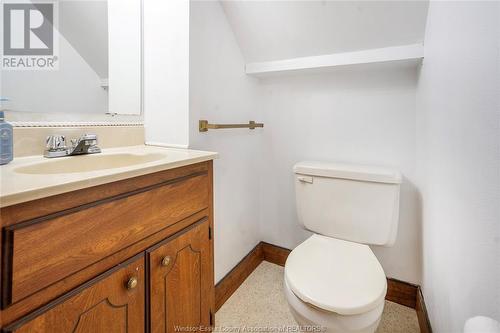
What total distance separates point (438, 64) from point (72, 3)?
4.90 feet

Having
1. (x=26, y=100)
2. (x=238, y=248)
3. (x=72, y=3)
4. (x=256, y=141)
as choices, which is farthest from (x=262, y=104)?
(x=26, y=100)

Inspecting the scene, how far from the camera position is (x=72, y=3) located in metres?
1.08

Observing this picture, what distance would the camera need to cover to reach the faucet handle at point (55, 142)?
927 mm

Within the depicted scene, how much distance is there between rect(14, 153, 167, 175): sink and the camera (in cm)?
81

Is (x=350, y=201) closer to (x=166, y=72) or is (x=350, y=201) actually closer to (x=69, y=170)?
(x=166, y=72)

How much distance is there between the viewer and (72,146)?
1.00 meters

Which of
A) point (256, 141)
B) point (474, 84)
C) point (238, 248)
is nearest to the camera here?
point (474, 84)

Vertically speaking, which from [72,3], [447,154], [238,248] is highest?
[72,3]

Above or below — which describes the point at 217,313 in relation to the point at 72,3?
below

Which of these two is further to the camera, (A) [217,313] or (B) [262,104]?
(B) [262,104]

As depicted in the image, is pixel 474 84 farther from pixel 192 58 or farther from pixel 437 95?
pixel 192 58

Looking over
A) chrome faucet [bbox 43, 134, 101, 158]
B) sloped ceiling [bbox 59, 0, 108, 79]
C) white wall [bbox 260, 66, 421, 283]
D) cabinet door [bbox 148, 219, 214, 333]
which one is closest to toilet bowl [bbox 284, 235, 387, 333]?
cabinet door [bbox 148, 219, 214, 333]

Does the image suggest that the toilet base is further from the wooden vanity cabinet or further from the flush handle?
the flush handle

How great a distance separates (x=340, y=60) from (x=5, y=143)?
1.46m
